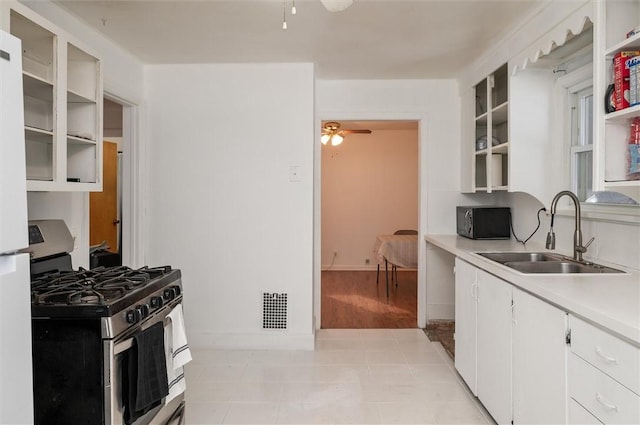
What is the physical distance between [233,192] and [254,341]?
1264mm

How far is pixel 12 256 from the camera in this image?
3.02ft

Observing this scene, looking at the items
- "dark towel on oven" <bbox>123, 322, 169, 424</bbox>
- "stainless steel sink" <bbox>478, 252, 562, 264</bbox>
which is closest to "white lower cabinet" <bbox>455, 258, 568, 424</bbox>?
"stainless steel sink" <bbox>478, 252, 562, 264</bbox>

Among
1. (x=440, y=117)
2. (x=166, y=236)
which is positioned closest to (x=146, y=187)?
(x=166, y=236)

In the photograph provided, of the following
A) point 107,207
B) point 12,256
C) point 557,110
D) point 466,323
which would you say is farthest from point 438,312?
point 107,207

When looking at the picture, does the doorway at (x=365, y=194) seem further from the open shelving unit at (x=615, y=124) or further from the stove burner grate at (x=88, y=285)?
the open shelving unit at (x=615, y=124)

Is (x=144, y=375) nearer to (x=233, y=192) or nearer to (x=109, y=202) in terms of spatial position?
(x=233, y=192)

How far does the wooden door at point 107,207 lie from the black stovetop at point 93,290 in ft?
9.22

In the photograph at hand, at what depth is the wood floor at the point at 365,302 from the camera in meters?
3.96

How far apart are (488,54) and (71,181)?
290 cm

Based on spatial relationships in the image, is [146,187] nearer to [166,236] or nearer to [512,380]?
[166,236]

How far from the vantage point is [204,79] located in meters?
3.30

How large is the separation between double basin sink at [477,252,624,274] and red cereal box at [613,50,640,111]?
2.63 ft

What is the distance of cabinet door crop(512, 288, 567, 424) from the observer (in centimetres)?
146

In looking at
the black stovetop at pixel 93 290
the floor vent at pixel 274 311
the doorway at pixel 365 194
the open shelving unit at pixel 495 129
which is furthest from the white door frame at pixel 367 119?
the doorway at pixel 365 194
